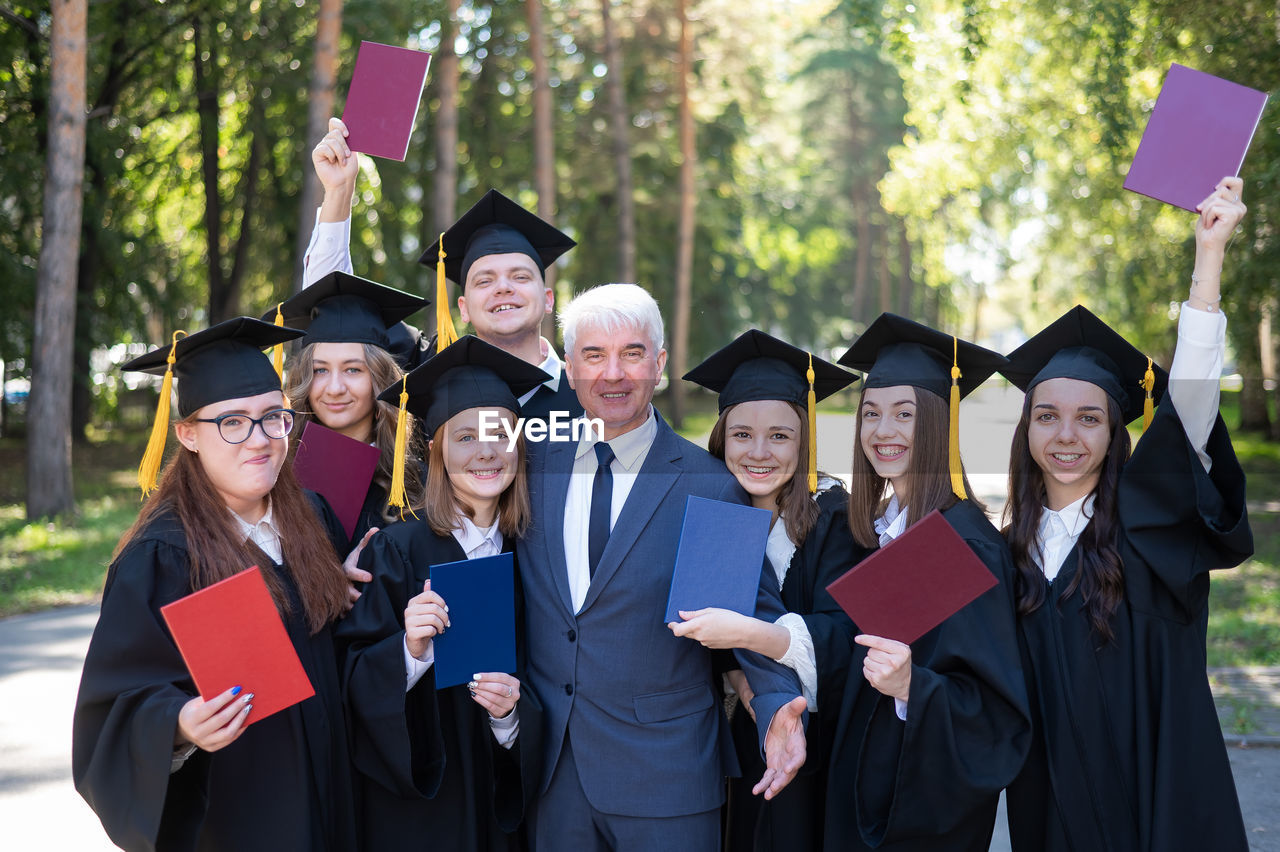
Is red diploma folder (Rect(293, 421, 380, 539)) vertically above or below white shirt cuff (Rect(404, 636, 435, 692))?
above

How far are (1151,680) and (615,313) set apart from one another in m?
1.88

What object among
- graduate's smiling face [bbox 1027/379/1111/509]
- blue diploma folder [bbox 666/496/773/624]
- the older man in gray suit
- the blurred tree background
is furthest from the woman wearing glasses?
the blurred tree background

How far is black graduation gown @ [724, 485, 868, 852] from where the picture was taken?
3.31 metres

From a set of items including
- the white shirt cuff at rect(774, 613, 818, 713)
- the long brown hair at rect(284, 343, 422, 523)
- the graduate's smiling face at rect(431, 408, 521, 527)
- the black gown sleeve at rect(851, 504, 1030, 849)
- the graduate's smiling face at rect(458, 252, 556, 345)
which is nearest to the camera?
the black gown sleeve at rect(851, 504, 1030, 849)

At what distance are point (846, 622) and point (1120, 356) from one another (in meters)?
1.21

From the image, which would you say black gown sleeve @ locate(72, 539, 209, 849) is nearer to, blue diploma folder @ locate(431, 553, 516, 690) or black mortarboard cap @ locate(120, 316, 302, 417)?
black mortarboard cap @ locate(120, 316, 302, 417)

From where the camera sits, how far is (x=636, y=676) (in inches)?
121

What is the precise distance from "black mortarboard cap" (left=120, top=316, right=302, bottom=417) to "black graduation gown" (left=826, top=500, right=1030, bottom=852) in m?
1.93

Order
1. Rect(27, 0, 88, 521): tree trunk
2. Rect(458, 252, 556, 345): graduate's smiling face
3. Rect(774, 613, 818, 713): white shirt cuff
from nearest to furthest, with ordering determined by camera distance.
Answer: Rect(774, 613, 818, 713): white shirt cuff, Rect(458, 252, 556, 345): graduate's smiling face, Rect(27, 0, 88, 521): tree trunk

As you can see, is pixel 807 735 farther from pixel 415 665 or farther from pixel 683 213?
pixel 683 213

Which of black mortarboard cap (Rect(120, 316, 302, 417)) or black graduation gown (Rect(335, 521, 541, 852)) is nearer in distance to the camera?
black mortarboard cap (Rect(120, 316, 302, 417))

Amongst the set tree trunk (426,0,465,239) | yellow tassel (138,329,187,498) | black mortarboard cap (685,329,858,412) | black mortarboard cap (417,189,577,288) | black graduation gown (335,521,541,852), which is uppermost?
tree trunk (426,0,465,239)

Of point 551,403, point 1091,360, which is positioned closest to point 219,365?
point 551,403

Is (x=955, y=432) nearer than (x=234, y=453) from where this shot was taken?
No
